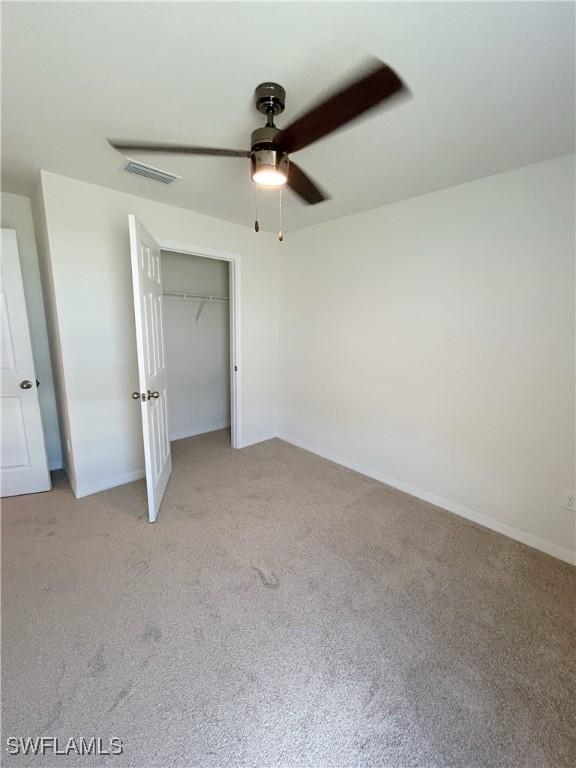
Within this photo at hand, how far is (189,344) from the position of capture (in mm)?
4070

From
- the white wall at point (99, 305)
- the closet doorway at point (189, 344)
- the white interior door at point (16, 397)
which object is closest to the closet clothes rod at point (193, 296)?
the closet doorway at point (189, 344)

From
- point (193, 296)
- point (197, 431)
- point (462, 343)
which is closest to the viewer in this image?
point (462, 343)

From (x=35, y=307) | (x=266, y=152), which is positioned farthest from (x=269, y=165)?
(x=35, y=307)

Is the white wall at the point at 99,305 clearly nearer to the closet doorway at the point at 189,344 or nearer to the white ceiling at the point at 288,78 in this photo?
the closet doorway at the point at 189,344

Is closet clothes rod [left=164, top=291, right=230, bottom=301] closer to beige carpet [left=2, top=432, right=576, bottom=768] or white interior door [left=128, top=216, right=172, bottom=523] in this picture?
white interior door [left=128, top=216, right=172, bottom=523]

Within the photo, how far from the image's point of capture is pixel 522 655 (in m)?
1.53

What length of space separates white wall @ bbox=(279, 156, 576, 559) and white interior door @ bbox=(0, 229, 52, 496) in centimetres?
258

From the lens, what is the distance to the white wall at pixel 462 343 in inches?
81.4

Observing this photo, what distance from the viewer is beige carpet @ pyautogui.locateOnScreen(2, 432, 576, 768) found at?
121 cm

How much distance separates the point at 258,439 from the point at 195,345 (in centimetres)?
143

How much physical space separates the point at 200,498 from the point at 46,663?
1400mm

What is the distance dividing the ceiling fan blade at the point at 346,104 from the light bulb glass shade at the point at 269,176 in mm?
120

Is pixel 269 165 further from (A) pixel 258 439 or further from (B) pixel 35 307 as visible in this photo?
(A) pixel 258 439

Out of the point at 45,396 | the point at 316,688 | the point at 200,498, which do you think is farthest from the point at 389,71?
the point at 45,396
